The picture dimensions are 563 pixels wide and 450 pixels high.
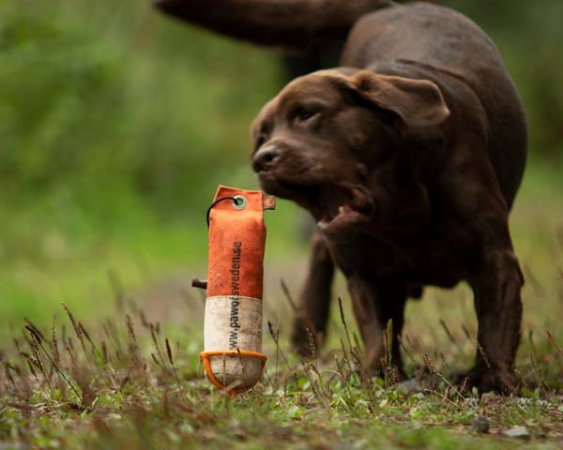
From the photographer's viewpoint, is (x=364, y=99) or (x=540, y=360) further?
(x=540, y=360)

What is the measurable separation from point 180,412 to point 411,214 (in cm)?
145

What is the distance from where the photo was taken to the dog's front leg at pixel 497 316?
3.98 m

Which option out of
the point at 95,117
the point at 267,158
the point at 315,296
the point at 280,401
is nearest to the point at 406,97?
the point at 267,158

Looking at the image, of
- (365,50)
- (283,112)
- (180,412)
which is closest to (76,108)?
(365,50)

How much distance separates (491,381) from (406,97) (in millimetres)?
1130

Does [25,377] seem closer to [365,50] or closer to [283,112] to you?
[283,112]

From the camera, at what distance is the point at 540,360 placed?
14.7 ft

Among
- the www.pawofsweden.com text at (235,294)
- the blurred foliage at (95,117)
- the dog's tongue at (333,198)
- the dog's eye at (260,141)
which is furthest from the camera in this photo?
the blurred foliage at (95,117)

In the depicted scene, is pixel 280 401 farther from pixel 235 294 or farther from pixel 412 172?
pixel 412 172

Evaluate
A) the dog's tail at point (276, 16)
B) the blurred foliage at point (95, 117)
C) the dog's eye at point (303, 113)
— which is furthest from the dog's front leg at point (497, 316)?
the blurred foliage at point (95, 117)

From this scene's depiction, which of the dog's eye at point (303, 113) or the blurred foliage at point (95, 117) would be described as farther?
the blurred foliage at point (95, 117)

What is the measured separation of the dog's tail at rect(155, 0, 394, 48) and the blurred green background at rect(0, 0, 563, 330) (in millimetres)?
222

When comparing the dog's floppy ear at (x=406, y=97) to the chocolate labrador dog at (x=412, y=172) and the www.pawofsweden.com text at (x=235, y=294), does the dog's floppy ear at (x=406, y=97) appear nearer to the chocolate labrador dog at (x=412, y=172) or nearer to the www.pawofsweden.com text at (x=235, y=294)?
the chocolate labrador dog at (x=412, y=172)

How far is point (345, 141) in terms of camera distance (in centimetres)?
388
